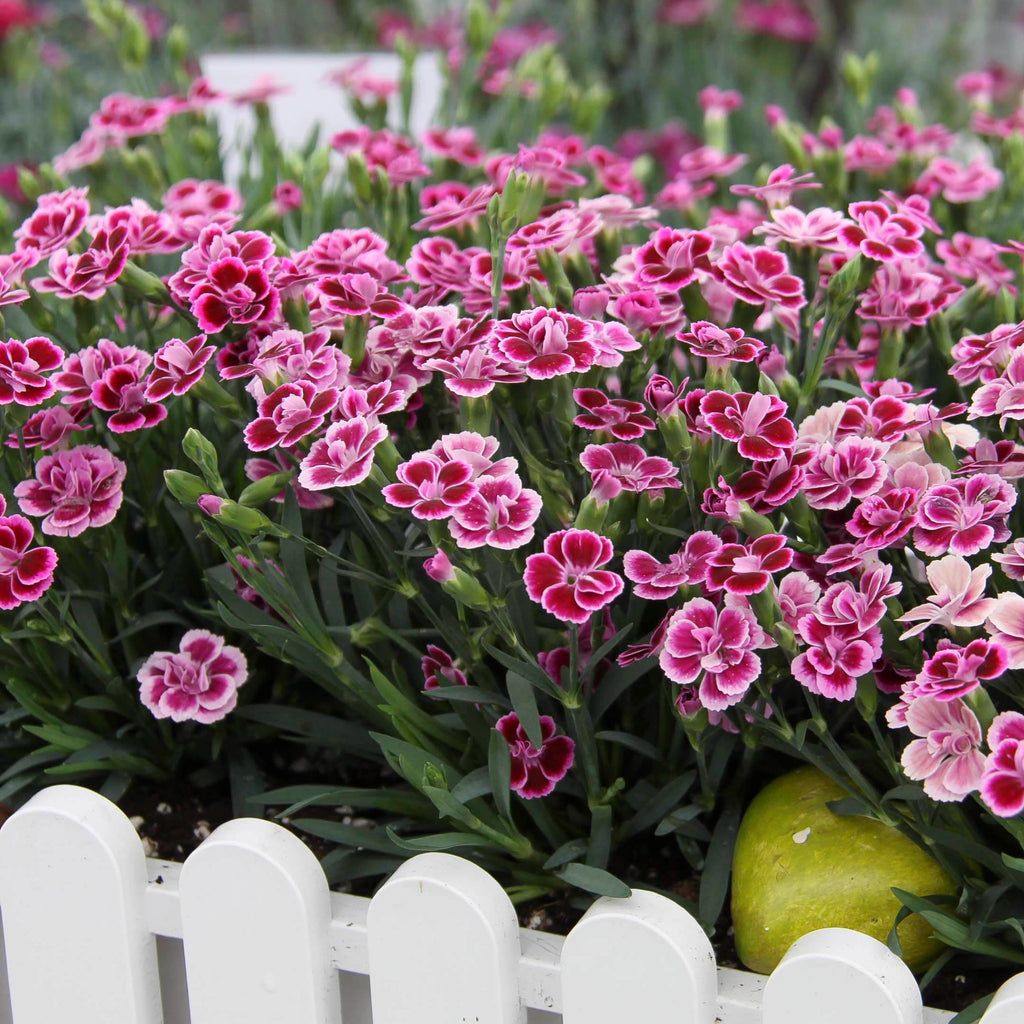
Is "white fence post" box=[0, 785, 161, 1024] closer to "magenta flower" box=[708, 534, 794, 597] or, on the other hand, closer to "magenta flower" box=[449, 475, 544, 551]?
"magenta flower" box=[449, 475, 544, 551]

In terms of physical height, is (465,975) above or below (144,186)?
below

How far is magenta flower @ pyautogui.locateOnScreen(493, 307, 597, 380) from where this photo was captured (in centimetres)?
72

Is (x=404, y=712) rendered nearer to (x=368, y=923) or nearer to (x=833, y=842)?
(x=368, y=923)

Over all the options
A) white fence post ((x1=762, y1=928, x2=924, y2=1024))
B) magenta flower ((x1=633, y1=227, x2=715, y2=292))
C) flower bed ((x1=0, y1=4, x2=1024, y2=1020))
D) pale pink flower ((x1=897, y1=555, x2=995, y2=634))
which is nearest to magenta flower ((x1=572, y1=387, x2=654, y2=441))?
flower bed ((x1=0, y1=4, x2=1024, y2=1020))

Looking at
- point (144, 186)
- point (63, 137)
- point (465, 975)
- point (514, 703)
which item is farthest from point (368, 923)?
→ point (63, 137)

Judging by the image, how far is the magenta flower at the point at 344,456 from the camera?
2.26 ft

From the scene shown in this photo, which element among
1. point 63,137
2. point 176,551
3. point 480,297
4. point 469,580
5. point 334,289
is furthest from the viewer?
point 63,137

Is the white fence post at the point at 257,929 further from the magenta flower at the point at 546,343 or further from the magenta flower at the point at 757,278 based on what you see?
the magenta flower at the point at 757,278

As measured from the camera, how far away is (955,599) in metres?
0.66

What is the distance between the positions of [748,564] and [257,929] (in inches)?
16.4

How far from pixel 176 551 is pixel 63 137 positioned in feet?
5.23

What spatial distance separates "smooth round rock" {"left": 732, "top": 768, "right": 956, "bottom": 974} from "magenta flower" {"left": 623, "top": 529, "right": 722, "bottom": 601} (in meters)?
0.21

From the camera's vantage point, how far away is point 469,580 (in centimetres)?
71

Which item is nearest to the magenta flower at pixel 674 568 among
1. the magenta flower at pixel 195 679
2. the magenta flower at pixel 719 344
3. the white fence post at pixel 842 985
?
the magenta flower at pixel 719 344
